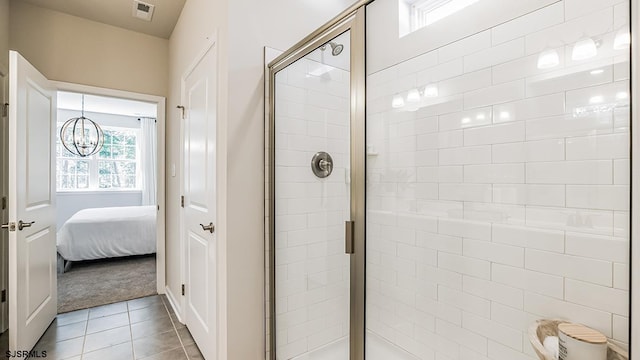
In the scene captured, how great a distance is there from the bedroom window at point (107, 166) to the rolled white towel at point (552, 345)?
7626 millimetres

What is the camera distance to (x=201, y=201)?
84.1 inches

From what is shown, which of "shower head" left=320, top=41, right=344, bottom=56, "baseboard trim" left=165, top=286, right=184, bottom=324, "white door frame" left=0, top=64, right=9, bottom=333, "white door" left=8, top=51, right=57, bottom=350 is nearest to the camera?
"shower head" left=320, top=41, right=344, bottom=56

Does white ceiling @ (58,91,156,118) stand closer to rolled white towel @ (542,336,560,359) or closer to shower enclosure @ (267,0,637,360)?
shower enclosure @ (267,0,637,360)

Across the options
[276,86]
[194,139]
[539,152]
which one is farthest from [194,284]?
[539,152]

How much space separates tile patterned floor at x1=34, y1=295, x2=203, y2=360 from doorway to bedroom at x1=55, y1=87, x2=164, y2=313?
1.08ft

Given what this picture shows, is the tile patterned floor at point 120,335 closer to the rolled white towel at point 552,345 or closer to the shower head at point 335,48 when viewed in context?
the rolled white towel at point 552,345

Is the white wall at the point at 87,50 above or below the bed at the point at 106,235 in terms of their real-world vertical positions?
above

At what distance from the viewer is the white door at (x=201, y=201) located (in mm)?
1903

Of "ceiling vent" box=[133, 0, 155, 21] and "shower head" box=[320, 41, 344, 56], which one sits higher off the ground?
"ceiling vent" box=[133, 0, 155, 21]

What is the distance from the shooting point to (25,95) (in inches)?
81.0

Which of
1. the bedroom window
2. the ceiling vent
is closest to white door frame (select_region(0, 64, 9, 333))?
the ceiling vent

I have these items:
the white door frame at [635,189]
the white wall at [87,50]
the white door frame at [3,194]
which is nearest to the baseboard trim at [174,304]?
the white door frame at [3,194]

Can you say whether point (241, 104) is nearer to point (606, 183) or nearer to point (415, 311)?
point (415, 311)

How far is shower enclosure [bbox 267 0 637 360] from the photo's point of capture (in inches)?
45.8
